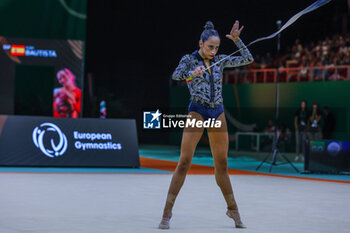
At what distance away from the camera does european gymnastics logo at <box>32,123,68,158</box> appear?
15203mm

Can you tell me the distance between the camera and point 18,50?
22234 mm

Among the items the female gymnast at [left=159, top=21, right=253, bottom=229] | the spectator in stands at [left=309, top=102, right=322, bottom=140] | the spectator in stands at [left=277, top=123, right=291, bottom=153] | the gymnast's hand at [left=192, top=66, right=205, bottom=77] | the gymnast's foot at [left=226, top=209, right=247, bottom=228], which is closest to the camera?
the gymnast's hand at [left=192, top=66, right=205, bottom=77]

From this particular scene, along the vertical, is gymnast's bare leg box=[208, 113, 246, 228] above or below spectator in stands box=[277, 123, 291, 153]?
above

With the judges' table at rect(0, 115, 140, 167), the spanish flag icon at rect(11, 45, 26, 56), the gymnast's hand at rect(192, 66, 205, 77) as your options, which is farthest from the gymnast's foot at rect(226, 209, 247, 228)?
the spanish flag icon at rect(11, 45, 26, 56)

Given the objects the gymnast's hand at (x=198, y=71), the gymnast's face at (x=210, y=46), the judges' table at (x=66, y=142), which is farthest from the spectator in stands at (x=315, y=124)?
the gymnast's hand at (x=198, y=71)

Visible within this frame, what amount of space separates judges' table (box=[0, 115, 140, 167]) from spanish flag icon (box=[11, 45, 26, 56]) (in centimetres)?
741

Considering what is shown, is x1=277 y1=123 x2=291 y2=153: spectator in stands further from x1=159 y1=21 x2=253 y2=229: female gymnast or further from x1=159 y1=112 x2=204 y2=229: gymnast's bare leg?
x1=159 y1=112 x2=204 y2=229: gymnast's bare leg

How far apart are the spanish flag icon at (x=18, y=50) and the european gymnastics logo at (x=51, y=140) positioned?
7645mm

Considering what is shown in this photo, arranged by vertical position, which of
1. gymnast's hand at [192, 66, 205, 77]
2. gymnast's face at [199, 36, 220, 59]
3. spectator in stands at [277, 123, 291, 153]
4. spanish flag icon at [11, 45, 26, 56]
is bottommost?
spectator in stands at [277, 123, 291, 153]

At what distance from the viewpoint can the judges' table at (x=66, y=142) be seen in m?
15.2

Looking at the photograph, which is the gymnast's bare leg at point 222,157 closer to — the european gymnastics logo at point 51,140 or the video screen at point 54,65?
the european gymnastics logo at point 51,140

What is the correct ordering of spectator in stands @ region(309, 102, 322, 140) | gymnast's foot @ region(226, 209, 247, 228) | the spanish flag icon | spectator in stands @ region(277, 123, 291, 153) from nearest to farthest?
gymnast's foot @ region(226, 209, 247, 228) < spectator in stands @ region(309, 102, 322, 140) < the spanish flag icon < spectator in stands @ region(277, 123, 291, 153)

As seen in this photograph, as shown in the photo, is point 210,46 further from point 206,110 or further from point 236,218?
point 236,218

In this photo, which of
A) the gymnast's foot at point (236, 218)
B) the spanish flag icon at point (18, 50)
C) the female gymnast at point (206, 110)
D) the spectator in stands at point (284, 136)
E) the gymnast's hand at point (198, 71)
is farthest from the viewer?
the spectator in stands at point (284, 136)
